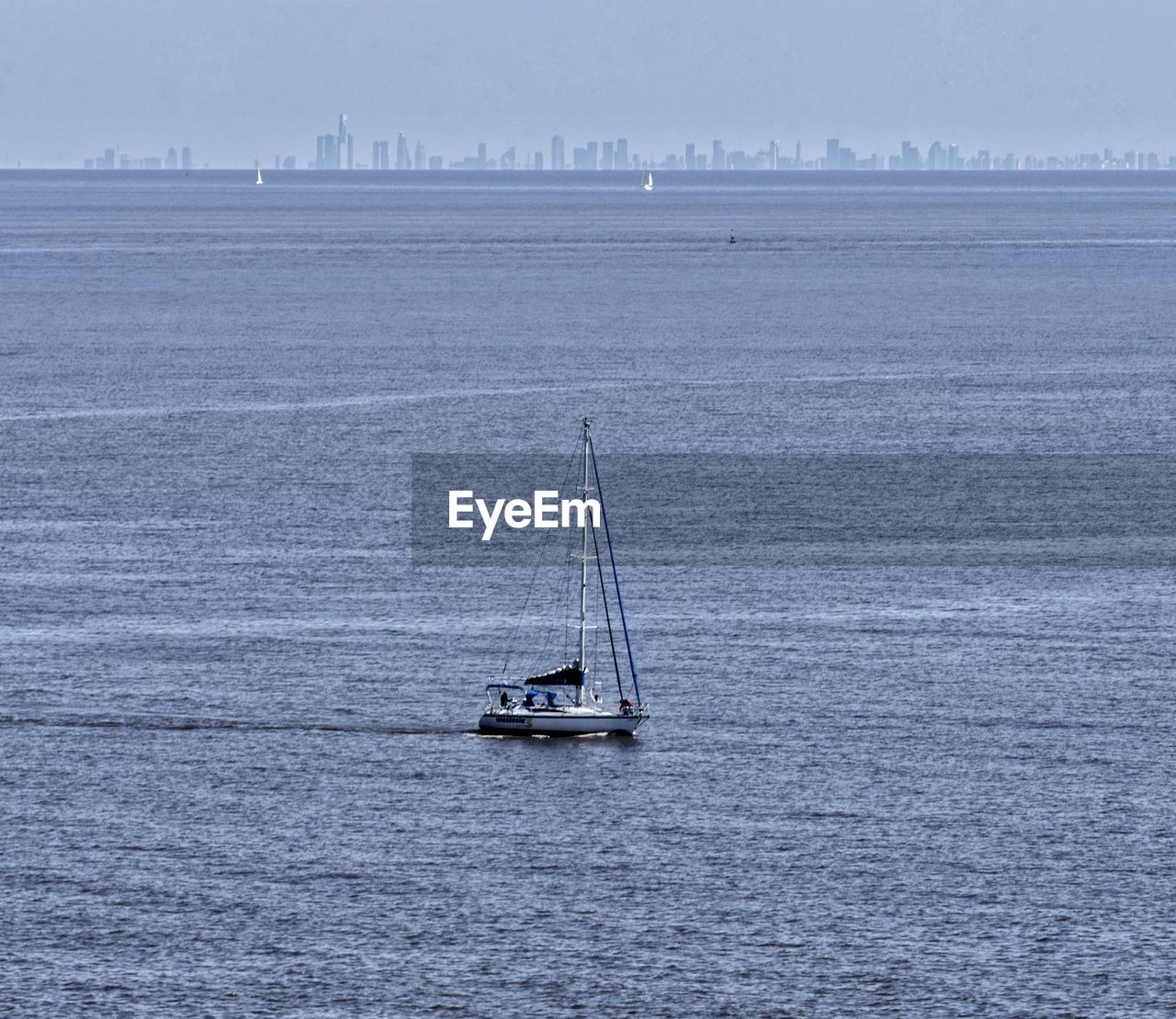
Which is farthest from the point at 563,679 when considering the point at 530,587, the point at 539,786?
the point at 530,587

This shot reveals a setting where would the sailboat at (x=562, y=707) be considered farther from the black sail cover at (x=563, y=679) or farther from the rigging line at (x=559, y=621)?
the rigging line at (x=559, y=621)

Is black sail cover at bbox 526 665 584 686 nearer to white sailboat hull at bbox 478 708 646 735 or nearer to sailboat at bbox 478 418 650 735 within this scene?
sailboat at bbox 478 418 650 735

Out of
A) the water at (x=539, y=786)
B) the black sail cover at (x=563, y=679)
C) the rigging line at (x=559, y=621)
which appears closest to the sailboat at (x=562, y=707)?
the black sail cover at (x=563, y=679)

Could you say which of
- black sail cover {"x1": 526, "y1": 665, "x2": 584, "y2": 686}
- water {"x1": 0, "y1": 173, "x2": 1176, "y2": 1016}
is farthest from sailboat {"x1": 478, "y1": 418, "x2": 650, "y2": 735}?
water {"x1": 0, "y1": 173, "x2": 1176, "y2": 1016}

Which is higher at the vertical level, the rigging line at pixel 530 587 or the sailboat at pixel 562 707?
the rigging line at pixel 530 587

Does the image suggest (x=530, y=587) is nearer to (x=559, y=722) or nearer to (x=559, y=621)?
(x=559, y=621)

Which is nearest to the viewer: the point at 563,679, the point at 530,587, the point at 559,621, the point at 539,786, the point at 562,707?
the point at 539,786

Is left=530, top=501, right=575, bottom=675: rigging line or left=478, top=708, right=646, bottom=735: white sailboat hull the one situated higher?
left=530, top=501, right=575, bottom=675: rigging line

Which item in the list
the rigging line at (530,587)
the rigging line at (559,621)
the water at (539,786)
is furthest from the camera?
the rigging line at (530,587)

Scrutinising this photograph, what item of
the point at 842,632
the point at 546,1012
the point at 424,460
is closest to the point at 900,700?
the point at 842,632

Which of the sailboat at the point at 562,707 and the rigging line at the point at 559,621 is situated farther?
the rigging line at the point at 559,621
